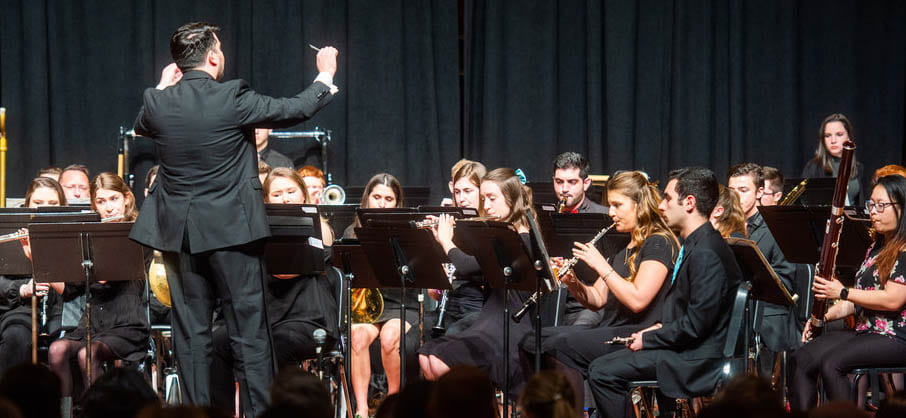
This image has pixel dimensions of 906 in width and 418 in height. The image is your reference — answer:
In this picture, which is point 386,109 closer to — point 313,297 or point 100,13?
point 100,13

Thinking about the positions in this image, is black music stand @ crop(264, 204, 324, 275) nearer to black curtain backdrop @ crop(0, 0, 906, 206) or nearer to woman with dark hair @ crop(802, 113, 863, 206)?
black curtain backdrop @ crop(0, 0, 906, 206)

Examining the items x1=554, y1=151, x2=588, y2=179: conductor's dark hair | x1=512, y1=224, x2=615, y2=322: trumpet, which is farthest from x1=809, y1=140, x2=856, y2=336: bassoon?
x1=554, y1=151, x2=588, y2=179: conductor's dark hair

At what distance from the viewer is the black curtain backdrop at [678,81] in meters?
9.13

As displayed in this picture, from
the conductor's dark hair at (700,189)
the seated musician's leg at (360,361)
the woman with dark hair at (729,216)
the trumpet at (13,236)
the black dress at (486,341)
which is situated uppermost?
the conductor's dark hair at (700,189)

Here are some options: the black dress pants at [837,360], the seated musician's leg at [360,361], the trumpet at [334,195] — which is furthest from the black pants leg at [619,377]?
the trumpet at [334,195]

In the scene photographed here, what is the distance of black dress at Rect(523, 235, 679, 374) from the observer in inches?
179

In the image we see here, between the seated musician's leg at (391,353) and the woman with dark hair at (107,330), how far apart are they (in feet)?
4.23

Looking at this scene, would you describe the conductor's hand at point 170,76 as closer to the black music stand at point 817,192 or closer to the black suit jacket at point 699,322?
the black suit jacket at point 699,322

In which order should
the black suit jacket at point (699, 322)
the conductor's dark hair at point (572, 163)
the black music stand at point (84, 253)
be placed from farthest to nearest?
the conductor's dark hair at point (572, 163)
the black music stand at point (84, 253)
the black suit jacket at point (699, 322)

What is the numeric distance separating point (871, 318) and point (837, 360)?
1.06 feet

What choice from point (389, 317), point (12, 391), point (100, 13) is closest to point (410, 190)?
point (389, 317)

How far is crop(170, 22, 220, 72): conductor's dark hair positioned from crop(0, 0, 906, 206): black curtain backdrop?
15.7ft

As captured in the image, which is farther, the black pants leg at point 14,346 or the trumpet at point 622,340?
the black pants leg at point 14,346

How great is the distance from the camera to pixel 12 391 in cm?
253
